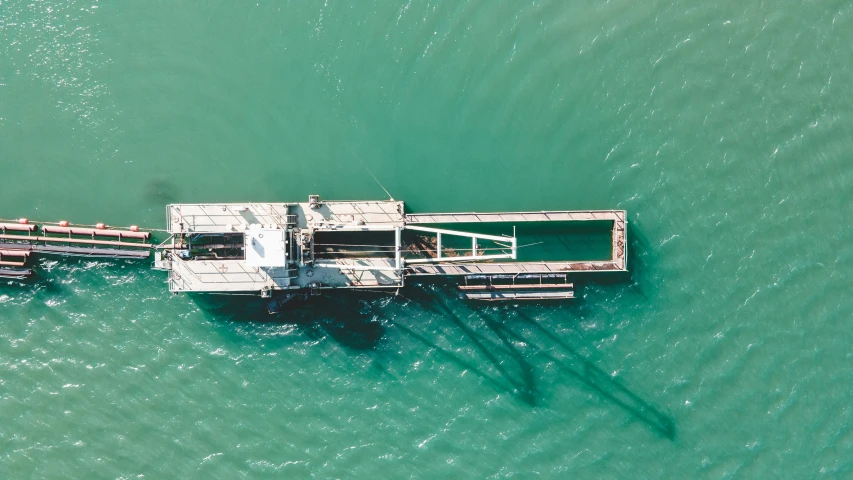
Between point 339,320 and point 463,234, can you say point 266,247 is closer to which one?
point 339,320

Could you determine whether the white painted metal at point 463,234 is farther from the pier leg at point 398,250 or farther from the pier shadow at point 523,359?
the pier shadow at point 523,359

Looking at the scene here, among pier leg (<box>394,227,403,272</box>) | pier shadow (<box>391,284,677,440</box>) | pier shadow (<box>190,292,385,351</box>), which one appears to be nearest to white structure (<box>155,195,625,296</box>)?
pier leg (<box>394,227,403,272</box>)

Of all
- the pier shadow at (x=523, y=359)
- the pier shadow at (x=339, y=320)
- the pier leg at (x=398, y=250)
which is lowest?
the pier shadow at (x=523, y=359)

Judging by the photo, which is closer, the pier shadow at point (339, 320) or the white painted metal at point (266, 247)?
the white painted metal at point (266, 247)

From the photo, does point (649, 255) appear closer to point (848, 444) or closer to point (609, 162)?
point (609, 162)

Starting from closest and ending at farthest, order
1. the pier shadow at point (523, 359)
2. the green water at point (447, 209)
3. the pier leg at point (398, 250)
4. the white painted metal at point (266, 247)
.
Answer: the white painted metal at point (266, 247) < the pier leg at point (398, 250) < the green water at point (447, 209) < the pier shadow at point (523, 359)

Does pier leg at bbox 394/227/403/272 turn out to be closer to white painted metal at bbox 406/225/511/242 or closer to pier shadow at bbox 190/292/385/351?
white painted metal at bbox 406/225/511/242

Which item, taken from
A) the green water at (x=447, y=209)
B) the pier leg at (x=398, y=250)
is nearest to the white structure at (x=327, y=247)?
the pier leg at (x=398, y=250)
